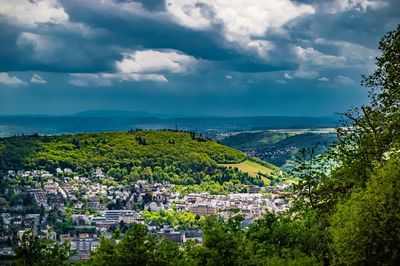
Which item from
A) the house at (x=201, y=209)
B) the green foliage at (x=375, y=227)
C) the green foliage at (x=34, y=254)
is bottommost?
the house at (x=201, y=209)

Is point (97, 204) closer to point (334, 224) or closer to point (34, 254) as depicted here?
point (34, 254)

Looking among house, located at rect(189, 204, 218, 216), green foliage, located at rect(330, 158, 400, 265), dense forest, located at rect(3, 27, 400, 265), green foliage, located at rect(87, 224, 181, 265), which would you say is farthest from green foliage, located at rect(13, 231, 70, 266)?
house, located at rect(189, 204, 218, 216)

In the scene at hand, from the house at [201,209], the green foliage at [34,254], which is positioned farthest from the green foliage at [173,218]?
the green foliage at [34,254]

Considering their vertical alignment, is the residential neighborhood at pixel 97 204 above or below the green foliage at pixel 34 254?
below

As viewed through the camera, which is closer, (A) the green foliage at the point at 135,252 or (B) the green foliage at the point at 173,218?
(A) the green foliage at the point at 135,252

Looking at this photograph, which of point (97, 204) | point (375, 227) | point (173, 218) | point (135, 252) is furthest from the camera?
point (97, 204)

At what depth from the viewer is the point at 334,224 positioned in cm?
2641

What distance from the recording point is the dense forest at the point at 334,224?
2284 cm

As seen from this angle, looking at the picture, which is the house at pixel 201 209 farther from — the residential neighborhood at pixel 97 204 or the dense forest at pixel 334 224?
the dense forest at pixel 334 224

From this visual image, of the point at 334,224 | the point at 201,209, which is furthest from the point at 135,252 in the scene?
the point at 201,209

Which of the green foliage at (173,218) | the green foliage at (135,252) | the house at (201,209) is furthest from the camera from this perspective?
the house at (201,209)

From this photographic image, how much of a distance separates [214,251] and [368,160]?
27.9ft

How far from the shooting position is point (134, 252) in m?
Answer: 24.7

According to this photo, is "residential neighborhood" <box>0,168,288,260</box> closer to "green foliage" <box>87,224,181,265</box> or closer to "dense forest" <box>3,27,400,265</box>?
"dense forest" <box>3,27,400,265</box>
